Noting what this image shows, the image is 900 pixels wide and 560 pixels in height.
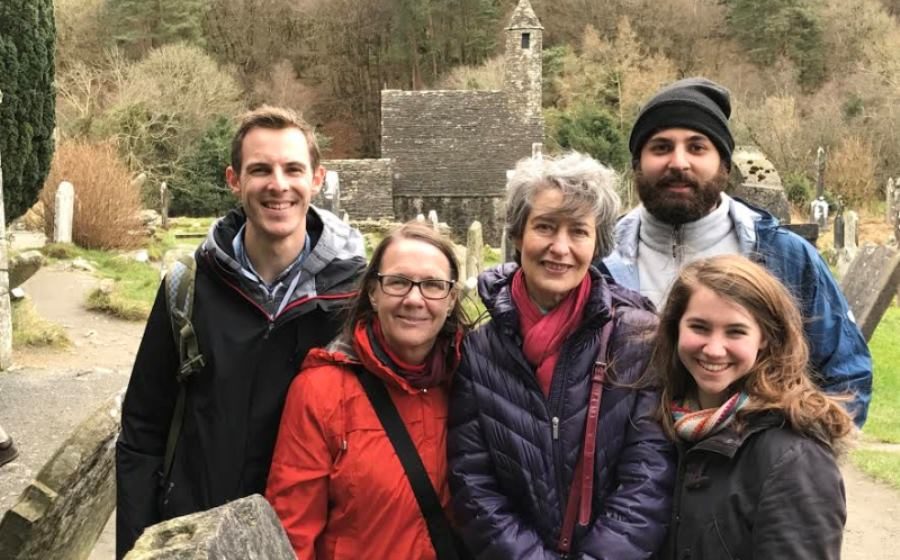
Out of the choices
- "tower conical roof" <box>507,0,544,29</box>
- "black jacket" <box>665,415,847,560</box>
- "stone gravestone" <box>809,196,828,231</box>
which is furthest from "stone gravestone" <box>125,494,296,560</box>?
"tower conical roof" <box>507,0,544,29</box>

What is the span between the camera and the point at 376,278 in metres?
2.42

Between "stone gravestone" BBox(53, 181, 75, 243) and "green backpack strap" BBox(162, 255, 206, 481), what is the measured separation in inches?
536

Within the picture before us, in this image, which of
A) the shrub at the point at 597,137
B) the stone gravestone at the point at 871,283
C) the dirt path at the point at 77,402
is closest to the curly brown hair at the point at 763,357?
the dirt path at the point at 77,402

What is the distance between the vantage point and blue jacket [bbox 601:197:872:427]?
250 centimetres

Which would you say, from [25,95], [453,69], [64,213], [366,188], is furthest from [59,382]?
[453,69]

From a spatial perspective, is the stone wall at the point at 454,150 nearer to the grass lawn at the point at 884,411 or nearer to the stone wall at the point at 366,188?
the stone wall at the point at 366,188

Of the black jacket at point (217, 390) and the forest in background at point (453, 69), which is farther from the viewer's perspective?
the forest in background at point (453, 69)

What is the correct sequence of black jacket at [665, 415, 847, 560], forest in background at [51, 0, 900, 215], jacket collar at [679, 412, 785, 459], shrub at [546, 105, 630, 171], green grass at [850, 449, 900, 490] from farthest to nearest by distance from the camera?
shrub at [546, 105, 630, 171]
forest in background at [51, 0, 900, 215]
green grass at [850, 449, 900, 490]
jacket collar at [679, 412, 785, 459]
black jacket at [665, 415, 847, 560]

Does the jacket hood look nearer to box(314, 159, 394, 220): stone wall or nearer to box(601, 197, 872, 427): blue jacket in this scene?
box(601, 197, 872, 427): blue jacket

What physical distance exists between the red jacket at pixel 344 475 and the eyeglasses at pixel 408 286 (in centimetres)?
18

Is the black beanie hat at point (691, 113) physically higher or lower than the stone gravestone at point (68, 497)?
higher

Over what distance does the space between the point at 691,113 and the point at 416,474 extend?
1.33 m

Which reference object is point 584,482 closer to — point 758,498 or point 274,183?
point 758,498

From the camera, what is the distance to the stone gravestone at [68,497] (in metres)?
2.35
